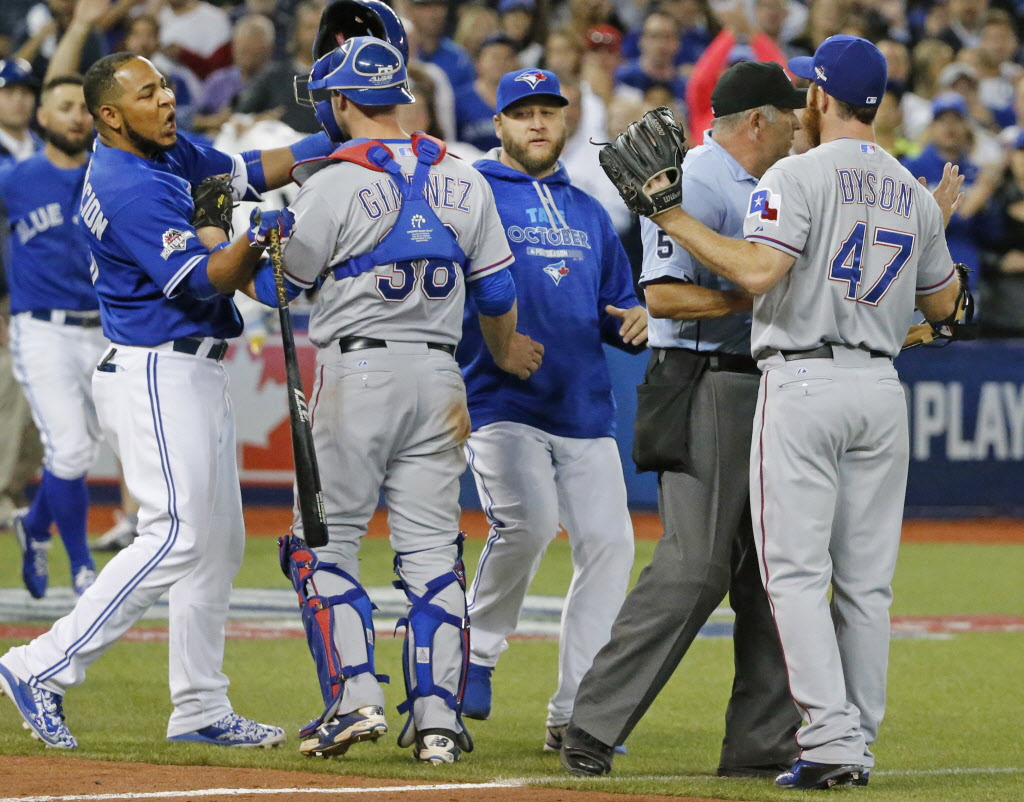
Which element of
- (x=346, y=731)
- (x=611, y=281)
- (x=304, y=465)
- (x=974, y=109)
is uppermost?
(x=974, y=109)

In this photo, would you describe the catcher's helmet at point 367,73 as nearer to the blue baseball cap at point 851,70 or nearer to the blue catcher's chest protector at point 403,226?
the blue catcher's chest protector at point 403,226

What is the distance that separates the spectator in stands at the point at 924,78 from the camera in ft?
55.5

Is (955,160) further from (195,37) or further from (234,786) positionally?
A: (234,786)

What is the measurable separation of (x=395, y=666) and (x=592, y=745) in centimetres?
260

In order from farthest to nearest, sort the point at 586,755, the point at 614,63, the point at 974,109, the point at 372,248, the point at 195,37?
the point at 974,109 → the point at 195,37 → the point at 614,63 → the point at 372,248 → the point at 586,755

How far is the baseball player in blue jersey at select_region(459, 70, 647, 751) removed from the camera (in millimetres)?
6594

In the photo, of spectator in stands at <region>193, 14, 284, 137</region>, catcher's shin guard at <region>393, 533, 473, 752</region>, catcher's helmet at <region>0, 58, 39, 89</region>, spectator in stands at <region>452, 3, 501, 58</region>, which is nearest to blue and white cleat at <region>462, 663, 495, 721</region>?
catcher's shin guard at <region>393, 533, 473, 752</region>

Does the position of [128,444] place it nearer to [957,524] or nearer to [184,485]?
[184,485]

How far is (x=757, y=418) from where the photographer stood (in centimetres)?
542

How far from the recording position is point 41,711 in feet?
19.4

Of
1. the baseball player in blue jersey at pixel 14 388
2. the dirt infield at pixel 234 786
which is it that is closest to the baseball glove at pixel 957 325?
the dirt infield at pixel 234 786

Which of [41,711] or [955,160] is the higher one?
[955,160]

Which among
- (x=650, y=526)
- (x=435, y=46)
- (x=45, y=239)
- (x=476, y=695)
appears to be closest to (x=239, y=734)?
(x=476, y=695)

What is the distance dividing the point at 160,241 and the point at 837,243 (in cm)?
232
